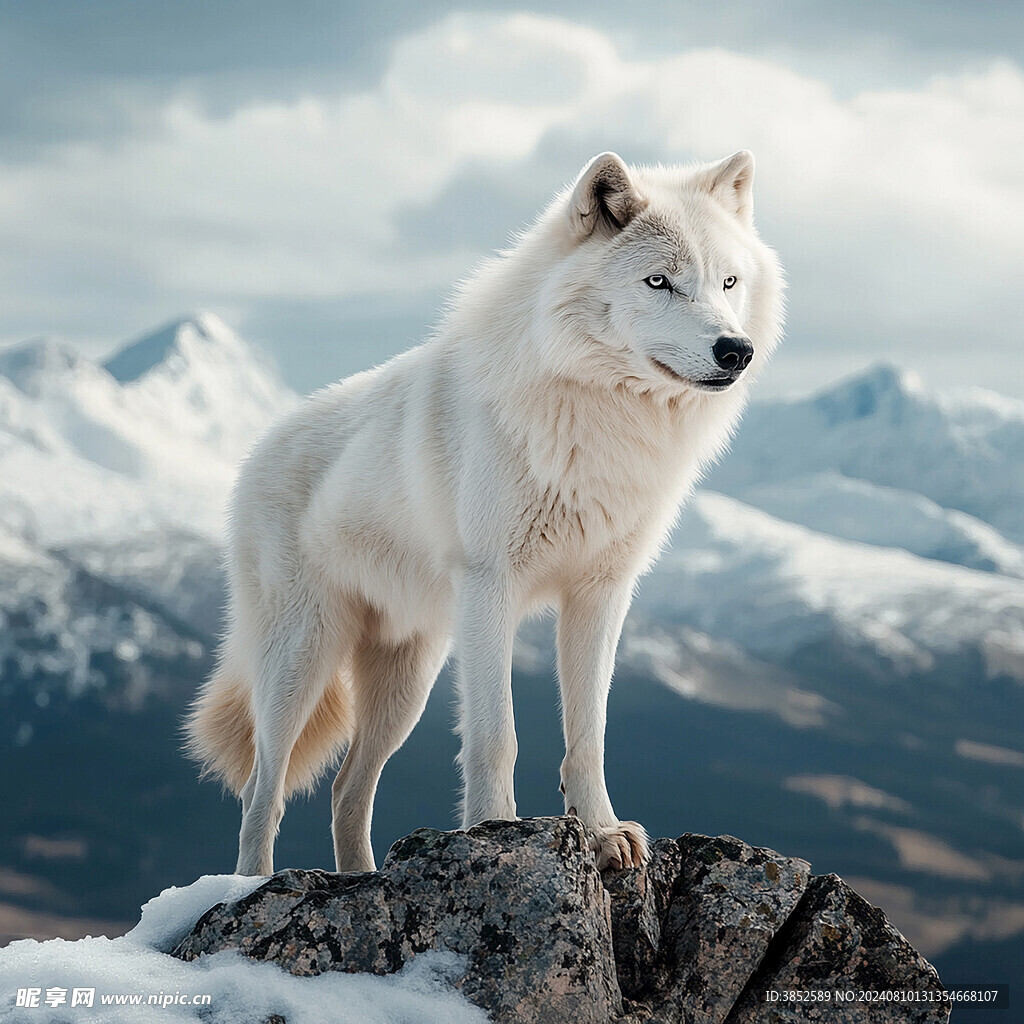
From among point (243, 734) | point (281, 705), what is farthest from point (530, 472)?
point (243, 734)

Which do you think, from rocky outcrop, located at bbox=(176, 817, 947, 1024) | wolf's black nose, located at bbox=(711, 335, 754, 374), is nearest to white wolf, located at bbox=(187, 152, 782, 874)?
wolf's black nose, located at bbox=(711, 335, 754, 374)

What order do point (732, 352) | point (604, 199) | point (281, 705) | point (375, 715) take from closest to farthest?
point (732, 352), point (604, 199), point (281, 705), point (375, 715)

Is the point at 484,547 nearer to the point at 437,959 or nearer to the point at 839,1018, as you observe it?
the point at 437,959

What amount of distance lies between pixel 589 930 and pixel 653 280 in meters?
2.28

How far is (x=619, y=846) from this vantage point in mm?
4016

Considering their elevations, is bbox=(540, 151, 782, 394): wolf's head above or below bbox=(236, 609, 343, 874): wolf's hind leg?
above

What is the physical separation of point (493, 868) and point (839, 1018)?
142 centimetres

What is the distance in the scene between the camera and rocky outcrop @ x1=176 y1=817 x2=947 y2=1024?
3387 mm

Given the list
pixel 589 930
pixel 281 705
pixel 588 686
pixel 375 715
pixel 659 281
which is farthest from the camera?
pixel 375 715

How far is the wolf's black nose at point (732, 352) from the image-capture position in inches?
142

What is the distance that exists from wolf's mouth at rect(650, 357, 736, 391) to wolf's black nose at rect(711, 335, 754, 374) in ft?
0.23

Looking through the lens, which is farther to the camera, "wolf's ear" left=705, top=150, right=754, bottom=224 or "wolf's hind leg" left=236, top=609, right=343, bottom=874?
"wolf's hind leg" left=236, top=609, right=343, bottom=874

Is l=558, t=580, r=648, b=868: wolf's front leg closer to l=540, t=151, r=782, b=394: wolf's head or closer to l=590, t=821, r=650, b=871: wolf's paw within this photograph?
l=590, t=821, r=650, b=871: wolf's paw

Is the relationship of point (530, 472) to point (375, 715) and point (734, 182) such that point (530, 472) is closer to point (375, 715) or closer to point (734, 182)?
point (734, 182)
